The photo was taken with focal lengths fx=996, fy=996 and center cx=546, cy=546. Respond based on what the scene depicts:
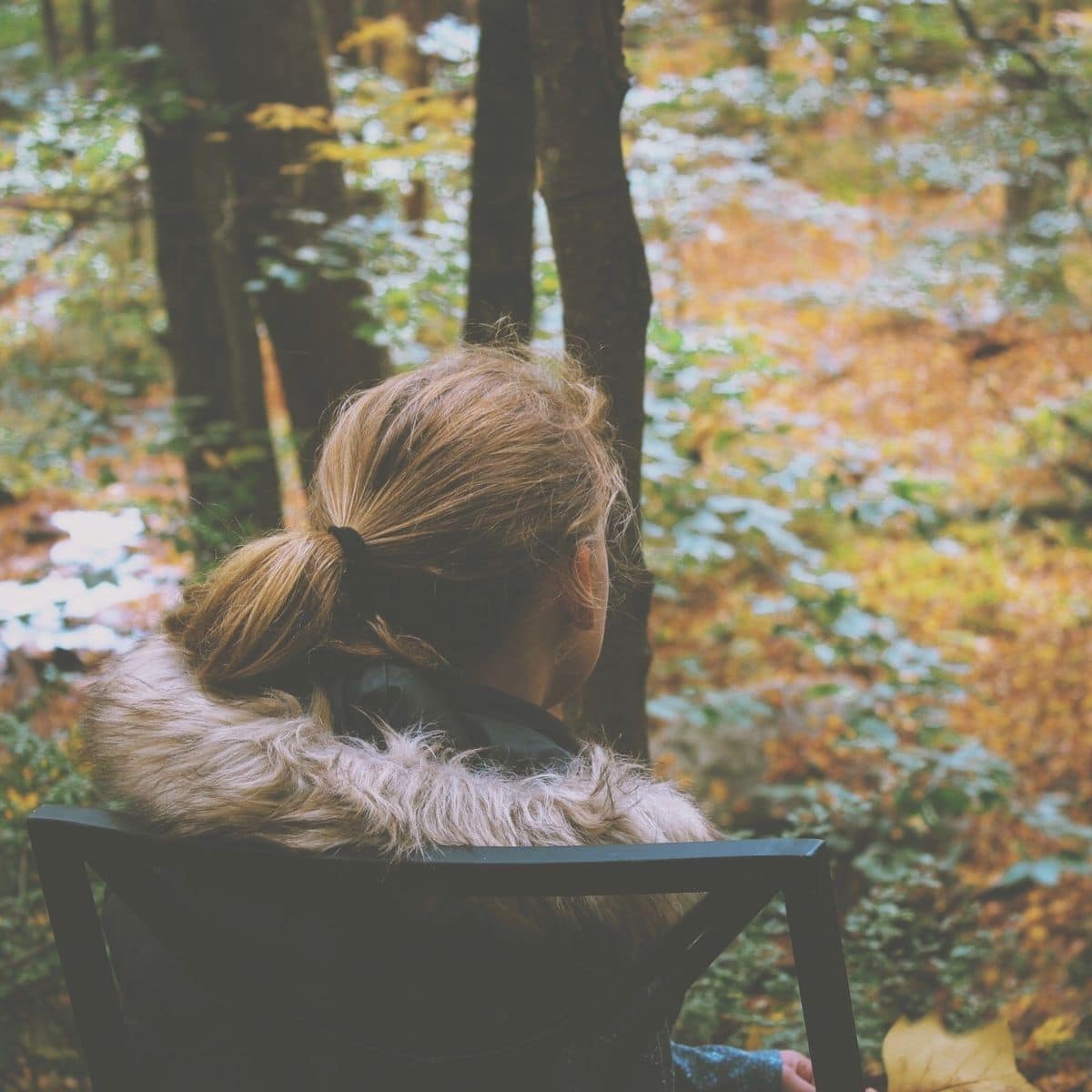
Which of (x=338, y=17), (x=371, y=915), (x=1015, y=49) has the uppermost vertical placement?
(x=338, y=17)

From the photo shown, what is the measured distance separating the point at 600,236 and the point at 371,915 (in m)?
1.32

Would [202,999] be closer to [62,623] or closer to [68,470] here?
[62,623]

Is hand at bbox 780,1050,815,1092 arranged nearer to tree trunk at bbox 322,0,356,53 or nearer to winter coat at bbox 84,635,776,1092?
winter coat at bbox 84,635,776,1092

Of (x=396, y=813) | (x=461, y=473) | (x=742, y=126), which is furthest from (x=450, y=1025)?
(x=742, y=126)

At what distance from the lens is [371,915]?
0.92 m

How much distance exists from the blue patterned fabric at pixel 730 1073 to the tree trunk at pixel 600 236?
0.66 metres

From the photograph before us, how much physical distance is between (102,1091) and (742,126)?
30.3ft

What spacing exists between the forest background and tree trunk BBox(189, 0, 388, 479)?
2cm

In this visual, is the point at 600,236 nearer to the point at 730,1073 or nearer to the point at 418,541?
the point at 418,541

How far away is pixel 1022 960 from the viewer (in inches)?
127

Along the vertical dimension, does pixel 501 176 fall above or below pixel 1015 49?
below

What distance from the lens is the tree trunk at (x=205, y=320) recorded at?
420cm

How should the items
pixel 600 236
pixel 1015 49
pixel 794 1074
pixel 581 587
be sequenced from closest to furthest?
1. pixel 581 587
2. pixel 794 1074
3. pixel 600 236
4. pixel 1015 49

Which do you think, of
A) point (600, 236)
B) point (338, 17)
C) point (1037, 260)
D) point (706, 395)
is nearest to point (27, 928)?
point (600, 236)
